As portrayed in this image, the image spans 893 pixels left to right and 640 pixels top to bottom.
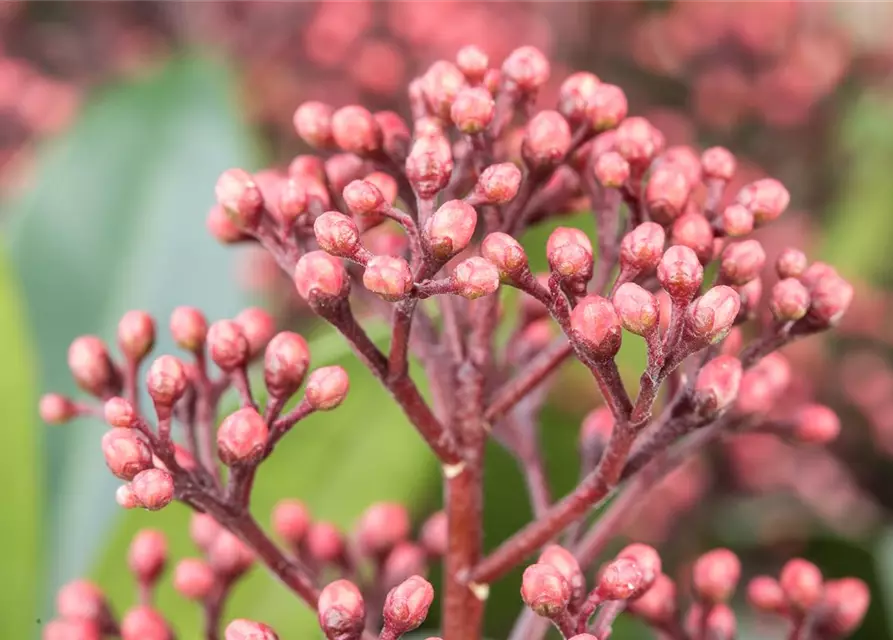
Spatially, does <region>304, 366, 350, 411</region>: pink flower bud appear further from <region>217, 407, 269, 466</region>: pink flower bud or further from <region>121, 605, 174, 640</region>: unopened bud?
<region>121, 605, 174, 640</region>: unopened bud

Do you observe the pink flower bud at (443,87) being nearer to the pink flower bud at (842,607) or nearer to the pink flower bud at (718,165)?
the pink flower bud at (718,165)

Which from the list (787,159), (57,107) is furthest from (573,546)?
(57,107)

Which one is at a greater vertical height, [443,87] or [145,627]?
[443,87]

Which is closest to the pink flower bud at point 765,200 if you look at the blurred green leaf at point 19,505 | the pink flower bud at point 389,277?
the pink flower bud at point 389,277

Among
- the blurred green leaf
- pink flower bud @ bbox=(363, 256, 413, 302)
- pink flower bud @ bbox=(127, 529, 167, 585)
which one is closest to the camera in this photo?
pink flower bud @ bbox=(363, 256, 413, 302)

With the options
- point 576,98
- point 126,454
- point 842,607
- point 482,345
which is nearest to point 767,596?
point 842,607

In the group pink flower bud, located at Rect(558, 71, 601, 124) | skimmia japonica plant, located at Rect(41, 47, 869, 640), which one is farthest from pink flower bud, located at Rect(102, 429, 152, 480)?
pink flower bud, located at Rect(558, 71, 601, 124)

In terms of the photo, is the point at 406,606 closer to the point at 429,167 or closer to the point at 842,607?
the point at 429,167
